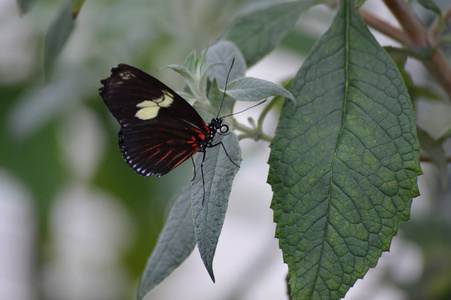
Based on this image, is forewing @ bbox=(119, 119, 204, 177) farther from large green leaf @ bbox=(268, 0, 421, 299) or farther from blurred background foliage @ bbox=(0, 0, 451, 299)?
blurred background foliage @ bbox=(0, 0, 451, 299)

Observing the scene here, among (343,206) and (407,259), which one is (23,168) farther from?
(343,206)

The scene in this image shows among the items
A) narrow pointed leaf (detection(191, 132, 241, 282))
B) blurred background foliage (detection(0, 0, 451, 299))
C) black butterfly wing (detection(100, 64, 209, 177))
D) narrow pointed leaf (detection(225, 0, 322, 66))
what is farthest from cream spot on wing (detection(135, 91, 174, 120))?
blurred background foliage (detection(0, 0, 451, 299))

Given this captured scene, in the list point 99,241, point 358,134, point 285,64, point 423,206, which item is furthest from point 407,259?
point 99,241

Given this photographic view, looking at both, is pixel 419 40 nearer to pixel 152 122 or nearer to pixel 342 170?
pixel 342 170

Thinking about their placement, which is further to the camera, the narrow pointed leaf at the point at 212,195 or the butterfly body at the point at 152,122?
the butterfly body at the point at 152,122

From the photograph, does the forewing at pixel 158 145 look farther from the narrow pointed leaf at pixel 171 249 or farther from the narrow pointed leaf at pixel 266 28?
the narrow pointed leaf at pixel 266 28

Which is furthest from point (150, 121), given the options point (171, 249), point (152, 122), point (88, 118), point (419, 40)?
point (88, 118)

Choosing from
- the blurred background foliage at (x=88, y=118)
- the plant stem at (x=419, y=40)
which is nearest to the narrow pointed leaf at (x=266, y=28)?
the plant stem at (x=419, y=40)
